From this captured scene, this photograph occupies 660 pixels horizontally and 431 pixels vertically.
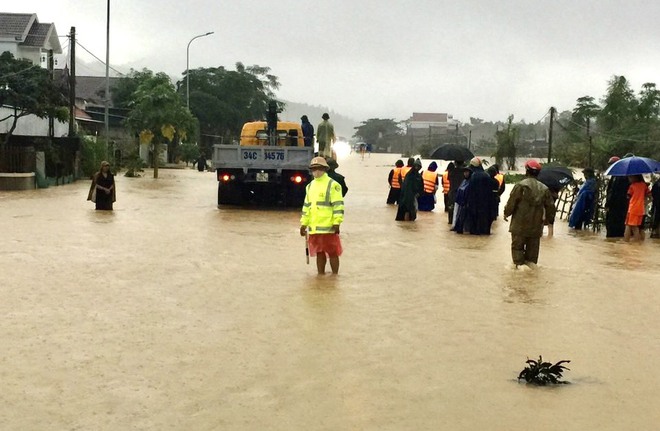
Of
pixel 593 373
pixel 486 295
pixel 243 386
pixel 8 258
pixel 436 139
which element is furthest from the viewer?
pixel 436 139

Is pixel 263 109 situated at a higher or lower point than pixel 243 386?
higher

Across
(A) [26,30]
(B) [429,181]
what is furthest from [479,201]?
(A) [26,30]

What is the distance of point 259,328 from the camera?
815 centimetres

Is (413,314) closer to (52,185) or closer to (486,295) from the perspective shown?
(486,295)

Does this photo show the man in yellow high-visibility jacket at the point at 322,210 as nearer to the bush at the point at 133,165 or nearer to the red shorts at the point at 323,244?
the red shorts at the point at 323,244

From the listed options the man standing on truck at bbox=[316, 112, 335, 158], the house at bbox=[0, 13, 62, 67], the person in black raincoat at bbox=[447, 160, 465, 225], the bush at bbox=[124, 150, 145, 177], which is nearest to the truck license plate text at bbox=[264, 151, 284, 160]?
the man standing on truck at bbox=[316, 112, 335, 158]

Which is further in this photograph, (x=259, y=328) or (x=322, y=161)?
(x=322, y=161)

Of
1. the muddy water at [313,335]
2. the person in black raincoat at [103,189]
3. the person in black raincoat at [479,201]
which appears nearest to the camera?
the muddy water at [313,335]

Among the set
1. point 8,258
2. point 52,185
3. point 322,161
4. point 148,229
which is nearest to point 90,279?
point 8,258

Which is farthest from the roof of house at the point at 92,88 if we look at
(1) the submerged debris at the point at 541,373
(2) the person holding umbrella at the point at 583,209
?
(1) the submerged debris at the point at 541,373

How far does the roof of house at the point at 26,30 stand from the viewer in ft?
177

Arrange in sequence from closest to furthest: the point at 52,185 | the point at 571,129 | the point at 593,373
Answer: the point at 593,373
the point at 52,185
the point at 571,129

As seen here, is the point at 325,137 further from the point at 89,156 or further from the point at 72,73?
the point at 89,156

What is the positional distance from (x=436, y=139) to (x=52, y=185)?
92240 mm
